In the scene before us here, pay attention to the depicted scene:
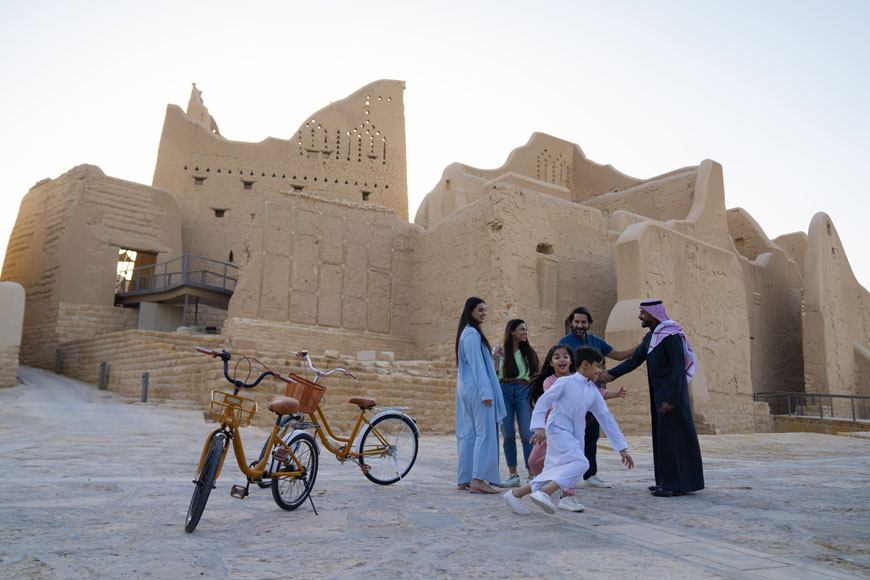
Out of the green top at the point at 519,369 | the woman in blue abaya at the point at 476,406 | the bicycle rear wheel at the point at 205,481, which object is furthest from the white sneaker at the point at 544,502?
the green top at the point at 519,369

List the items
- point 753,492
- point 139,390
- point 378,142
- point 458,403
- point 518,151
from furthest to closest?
point 378,142
point 518,151
point 139,390
point 458,403
point 753,492

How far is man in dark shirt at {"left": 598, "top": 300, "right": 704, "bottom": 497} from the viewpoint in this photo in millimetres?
5254

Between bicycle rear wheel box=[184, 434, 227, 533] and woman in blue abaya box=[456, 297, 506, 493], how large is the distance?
2.16 metres

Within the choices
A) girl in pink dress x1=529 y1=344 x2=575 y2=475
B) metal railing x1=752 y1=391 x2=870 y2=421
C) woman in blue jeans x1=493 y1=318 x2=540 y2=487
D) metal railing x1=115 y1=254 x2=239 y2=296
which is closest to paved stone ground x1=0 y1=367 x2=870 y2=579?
girl in pink dress x1=529 y1=344 x2=575 y2=475

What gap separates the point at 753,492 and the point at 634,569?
118 inches

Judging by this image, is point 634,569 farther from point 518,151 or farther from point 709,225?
point 518,151

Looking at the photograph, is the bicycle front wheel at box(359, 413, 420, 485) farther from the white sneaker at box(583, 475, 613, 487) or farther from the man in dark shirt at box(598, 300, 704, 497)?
the man in dark shirt at box(598, 300, 704, 497)

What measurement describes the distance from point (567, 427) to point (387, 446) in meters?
1.58

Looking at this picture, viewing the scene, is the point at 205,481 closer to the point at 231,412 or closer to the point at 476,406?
the point at 231,412

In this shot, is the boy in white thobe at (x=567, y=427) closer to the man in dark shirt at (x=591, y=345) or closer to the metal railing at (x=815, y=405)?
the man in dark shirt at (x=591, y=345)

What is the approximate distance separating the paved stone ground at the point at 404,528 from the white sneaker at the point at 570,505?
0.05 m

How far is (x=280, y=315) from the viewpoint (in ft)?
64.4

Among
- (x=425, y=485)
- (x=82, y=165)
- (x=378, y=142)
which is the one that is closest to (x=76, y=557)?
(x=425, y=485)

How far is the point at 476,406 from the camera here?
17.8 ft
